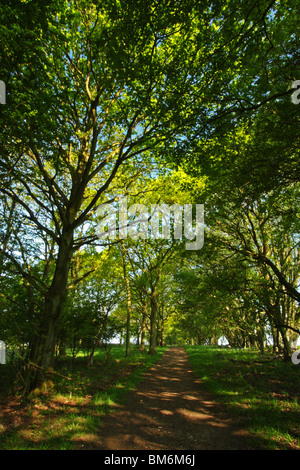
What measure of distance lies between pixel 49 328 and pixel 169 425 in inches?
176

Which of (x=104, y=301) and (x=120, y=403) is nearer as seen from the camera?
(x=120, y=403)

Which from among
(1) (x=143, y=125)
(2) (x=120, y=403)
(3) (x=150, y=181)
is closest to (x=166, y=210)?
(3) (x=150, y=181)

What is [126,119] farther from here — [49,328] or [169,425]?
[169,425]

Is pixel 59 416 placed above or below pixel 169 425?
above

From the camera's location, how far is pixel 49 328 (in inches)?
288

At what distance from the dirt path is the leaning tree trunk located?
109 inches

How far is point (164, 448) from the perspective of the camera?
421cm

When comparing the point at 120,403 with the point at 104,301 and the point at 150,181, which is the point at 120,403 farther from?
the point at 150,181

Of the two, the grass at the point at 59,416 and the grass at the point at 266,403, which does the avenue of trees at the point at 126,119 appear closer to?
the grass at the point at 59,416

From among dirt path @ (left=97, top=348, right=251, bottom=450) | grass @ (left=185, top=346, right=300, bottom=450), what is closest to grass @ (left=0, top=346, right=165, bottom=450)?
dirt path @ (left=97, top=348, right=251, bottom=450)

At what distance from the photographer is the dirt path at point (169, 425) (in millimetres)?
4309

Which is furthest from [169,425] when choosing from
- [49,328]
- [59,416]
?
[49,328]

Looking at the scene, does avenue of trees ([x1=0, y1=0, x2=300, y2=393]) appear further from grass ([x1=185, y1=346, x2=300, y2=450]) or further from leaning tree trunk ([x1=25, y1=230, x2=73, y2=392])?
grass ([x1=185, y1=346, x2=300, y2=450])
